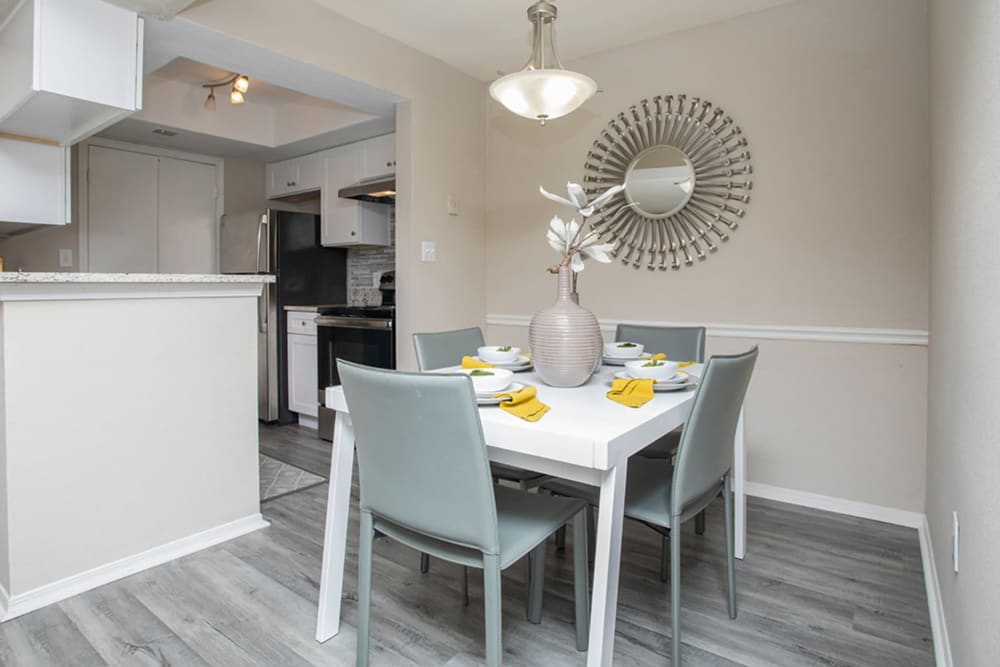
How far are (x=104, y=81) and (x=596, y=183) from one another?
235 centimetres

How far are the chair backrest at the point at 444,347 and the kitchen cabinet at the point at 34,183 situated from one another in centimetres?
212

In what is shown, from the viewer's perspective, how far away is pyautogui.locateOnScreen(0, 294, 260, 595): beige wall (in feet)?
5.97

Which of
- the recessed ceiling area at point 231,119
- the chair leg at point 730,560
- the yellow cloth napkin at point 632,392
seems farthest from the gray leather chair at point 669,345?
the recessed ceiling area at point 231,119

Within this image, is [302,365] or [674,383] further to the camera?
[302,365]

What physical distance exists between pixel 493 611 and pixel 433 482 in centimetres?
30

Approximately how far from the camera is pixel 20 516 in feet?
5.93

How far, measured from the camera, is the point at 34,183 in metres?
2.86

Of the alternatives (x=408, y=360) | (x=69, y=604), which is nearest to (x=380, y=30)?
(x=408, y=360)

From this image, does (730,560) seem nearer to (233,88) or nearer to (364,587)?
(364,587)

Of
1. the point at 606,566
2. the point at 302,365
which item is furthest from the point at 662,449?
the point at 302,365

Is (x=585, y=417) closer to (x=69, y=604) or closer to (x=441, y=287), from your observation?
(x=69, y=604)

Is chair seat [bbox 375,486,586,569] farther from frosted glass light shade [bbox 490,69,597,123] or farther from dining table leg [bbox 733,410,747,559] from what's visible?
frosted glass light shade [bbox 490,69,597,123]

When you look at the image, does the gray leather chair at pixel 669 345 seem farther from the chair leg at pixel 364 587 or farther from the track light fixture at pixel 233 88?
the track light fixture at pixel 233 88

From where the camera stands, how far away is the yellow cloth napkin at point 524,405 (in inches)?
53.3
